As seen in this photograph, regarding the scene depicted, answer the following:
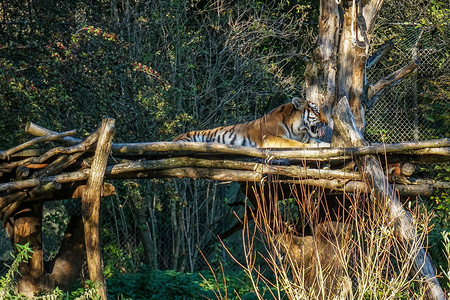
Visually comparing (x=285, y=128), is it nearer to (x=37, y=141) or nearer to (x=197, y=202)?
(x=37, y=141)

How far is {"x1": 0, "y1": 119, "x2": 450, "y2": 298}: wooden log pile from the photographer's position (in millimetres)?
6266

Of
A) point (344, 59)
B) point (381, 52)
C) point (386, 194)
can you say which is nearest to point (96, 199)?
point (386, 194)

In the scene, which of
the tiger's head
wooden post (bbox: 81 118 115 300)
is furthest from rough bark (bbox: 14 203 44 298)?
the tiger's head

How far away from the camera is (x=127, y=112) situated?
888 cm

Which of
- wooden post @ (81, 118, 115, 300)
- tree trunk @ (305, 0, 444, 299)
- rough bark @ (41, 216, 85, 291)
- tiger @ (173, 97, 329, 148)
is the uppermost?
tree trunk @ (305, 0, 444, 299)

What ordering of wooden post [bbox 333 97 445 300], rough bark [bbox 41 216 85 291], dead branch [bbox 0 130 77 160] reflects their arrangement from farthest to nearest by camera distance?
rough bark [bbox 41 216 85 291] < dead branch [bbox 0 130 77 160] < wooden post [bbox 333 97 445 300]

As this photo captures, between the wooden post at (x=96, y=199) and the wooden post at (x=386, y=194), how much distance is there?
2110 mm

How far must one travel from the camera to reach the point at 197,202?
11.0 meters

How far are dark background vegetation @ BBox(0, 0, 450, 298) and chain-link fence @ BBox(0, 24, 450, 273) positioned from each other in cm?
2

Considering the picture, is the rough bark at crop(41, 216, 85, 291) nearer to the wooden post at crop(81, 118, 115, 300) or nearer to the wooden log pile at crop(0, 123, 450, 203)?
the wooden log pile at crop(0, 123, 450, 203)

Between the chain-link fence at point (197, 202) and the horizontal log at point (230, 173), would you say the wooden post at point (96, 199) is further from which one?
the chain-link fence at point (197, 202)

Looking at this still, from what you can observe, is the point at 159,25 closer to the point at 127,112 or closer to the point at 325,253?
the point at 127,112

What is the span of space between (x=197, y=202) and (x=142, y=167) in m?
4.56

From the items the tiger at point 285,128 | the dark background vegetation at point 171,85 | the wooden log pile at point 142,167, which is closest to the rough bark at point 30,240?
the wooden log pile at point 142,167
